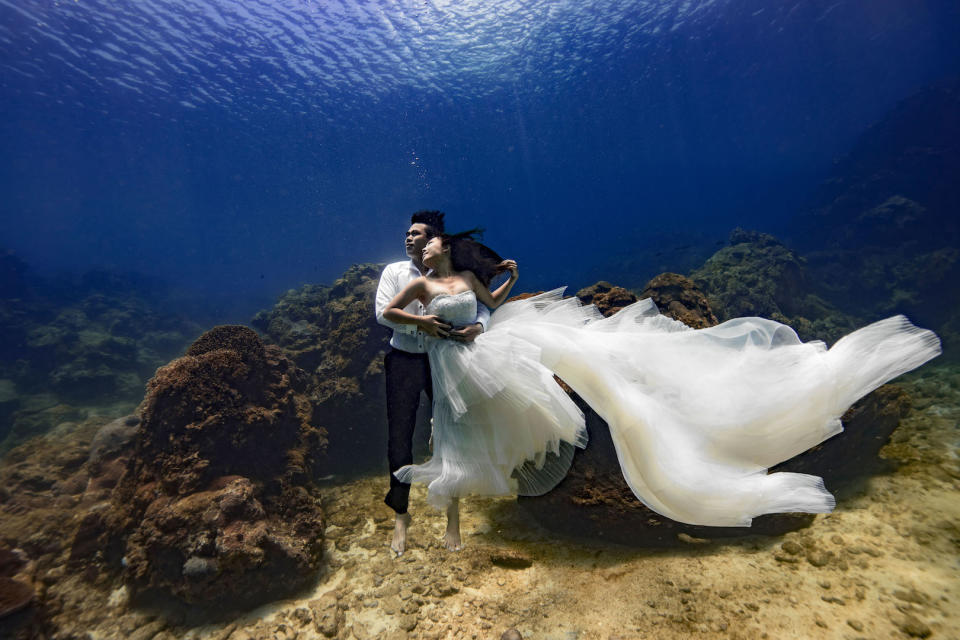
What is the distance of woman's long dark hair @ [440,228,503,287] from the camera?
11.1ft

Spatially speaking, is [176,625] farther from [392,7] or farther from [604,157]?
[604,157]

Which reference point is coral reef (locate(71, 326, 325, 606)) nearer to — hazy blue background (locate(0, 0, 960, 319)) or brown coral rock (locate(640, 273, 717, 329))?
brown coral rock (locate(640, 273, 717, 329))

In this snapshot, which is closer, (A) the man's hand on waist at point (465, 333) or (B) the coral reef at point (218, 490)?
(A) the man's hand on waist at point (465, 333)

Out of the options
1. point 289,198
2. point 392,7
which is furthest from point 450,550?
point 289,198

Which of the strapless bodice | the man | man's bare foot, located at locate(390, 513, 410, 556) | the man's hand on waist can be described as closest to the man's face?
the man

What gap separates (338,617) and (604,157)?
347 ft

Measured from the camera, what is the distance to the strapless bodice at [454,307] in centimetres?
295

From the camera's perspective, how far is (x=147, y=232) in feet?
418

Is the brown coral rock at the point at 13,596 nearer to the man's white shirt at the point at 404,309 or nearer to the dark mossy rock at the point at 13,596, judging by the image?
the dark mossy rock at the point at 13,596

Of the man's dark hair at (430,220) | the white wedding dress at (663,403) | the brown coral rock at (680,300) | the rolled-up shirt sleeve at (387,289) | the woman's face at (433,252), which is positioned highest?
the man's dark hair at (430,220)

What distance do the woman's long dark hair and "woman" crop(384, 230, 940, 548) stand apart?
0.8 inches

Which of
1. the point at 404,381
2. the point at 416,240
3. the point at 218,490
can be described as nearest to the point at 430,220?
the point at 416,240

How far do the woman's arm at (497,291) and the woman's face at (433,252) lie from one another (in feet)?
1.21

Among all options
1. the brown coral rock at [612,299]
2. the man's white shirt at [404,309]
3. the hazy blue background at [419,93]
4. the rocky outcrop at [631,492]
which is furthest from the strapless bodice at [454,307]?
the hazy blue background at [419,93]
